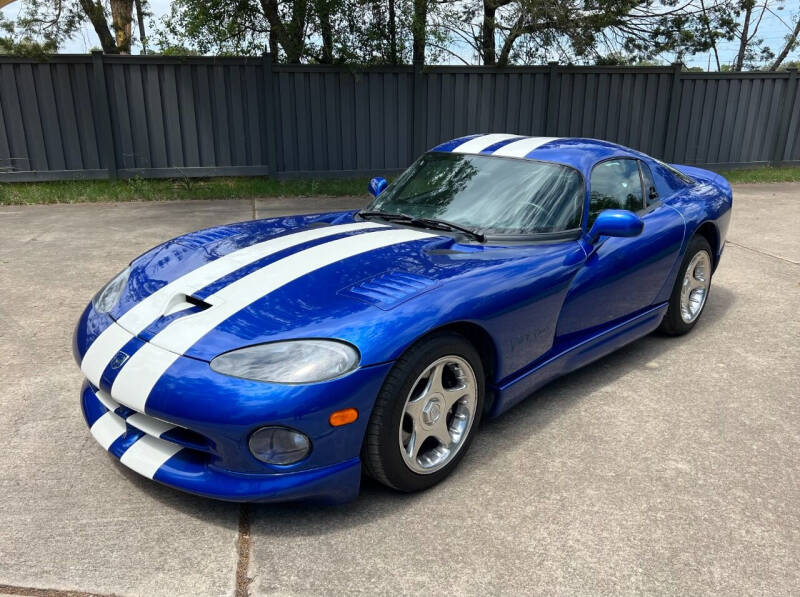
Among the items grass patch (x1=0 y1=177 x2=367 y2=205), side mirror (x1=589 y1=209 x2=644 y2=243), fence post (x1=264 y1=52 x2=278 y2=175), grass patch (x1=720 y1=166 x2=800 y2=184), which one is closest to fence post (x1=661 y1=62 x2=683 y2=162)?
grass patch (x1=720 y1=166 x2=800 y2=184)

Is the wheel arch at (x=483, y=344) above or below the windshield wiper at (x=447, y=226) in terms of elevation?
below

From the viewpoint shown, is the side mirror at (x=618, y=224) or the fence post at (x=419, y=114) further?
the fence post at (x=419, y=114)

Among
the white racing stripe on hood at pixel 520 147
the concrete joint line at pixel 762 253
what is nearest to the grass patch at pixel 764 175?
the concrete joint line at pixel 762 253

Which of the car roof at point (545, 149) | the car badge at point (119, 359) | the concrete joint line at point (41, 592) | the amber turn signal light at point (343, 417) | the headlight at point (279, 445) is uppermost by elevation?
the car roof at point (545, 149)

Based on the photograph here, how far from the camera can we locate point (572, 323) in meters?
3.43

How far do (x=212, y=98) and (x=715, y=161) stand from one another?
9.68 m

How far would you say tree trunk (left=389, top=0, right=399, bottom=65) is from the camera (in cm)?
1091

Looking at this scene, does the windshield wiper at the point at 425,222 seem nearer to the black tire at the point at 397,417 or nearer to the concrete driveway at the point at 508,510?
the black tire at the point at 397,417

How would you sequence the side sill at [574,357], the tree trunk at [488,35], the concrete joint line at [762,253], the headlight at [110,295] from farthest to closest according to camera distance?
the tree trunk at [488,35], the concrete joint line at [762,253], the side sill at [574,357], the headlight at [110,295]

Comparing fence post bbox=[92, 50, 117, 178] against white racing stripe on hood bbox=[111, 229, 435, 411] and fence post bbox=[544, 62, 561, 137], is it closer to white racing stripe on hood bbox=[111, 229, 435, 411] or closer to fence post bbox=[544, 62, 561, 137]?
fence post bbox=[544, 62, 561, 137]

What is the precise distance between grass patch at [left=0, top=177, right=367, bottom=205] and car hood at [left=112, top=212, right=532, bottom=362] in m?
6.81

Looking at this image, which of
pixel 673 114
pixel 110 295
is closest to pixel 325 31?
pixel 673 114

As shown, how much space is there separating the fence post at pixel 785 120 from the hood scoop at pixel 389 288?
13.3 m

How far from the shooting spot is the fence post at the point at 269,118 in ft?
34.6
